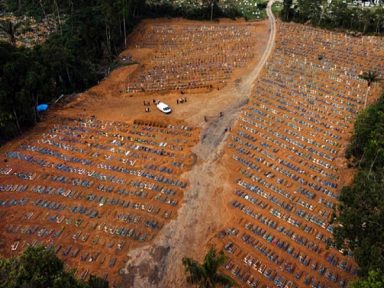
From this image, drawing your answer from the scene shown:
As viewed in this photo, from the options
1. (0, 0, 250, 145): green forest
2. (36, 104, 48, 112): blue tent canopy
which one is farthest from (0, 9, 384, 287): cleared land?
(0, 0, 250, 145): green forest

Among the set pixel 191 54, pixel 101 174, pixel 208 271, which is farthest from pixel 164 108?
pixel 208 271

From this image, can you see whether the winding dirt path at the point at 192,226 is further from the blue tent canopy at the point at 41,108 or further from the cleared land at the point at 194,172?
the blue tent canopy at the point at 41,108

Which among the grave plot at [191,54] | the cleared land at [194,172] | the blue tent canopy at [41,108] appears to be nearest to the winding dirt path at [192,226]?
the cleared land at [194,172]

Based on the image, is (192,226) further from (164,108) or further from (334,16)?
(334,16)

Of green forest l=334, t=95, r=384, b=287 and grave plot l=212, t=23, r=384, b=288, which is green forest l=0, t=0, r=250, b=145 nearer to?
grave plot l=212, t=23, r=384, b=288

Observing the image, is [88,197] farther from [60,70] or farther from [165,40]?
[165,40]
